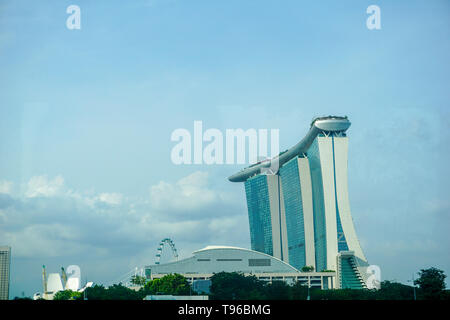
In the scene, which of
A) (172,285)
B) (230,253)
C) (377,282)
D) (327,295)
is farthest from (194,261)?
(327,295)

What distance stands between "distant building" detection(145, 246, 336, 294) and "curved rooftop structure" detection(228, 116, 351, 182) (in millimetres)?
31282

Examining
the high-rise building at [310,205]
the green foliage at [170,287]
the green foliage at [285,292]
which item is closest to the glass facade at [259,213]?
the high-rise building at [310,205]

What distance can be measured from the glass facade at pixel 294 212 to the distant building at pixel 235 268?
18184 mm

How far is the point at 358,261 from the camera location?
135 meters

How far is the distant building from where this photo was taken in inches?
5364

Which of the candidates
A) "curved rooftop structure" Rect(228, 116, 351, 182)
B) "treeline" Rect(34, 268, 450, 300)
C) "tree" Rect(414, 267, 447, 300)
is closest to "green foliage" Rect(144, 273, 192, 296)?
"treeline" Rect(34, 268, 450, 300)

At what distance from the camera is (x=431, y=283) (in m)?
82.1

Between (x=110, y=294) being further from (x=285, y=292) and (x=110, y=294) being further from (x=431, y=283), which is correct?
(x=431, y=283)

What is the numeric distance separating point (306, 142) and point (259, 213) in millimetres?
38009

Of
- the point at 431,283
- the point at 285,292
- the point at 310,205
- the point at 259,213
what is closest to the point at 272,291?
the point at 285,292

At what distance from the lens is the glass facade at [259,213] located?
174500mm

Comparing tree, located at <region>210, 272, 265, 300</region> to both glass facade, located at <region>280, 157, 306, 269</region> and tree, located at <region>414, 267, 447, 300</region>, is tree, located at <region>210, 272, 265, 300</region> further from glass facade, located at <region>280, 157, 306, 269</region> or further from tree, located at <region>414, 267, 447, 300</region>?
glass facade, located at <region>280, 157, 306, 269</region>
